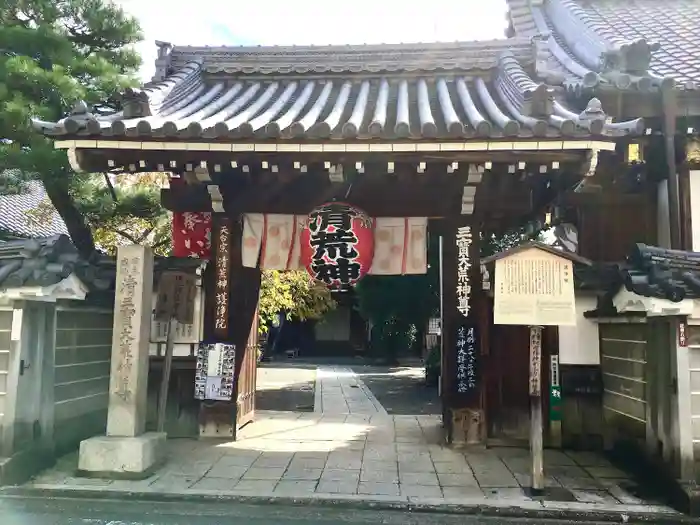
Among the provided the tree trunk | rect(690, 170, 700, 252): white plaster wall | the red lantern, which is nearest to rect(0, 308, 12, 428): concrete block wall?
the tree trunk

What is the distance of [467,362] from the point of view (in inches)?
323

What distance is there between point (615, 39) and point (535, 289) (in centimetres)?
635

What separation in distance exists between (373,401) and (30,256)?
A: 10104 mm

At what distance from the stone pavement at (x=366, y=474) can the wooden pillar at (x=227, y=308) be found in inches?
14.4

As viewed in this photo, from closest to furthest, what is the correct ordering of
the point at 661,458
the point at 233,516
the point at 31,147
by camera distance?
the point at 233,516 → the point at 661,458 → the point at 31,147

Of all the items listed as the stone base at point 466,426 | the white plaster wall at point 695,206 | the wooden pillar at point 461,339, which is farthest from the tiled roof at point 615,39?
the stone base at point 466,426

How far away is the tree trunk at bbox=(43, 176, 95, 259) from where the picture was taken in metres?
10.0

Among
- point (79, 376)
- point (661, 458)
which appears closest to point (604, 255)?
point (661, 458)

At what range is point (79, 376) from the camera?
309 inches

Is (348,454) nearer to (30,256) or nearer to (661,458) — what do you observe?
(661,458)

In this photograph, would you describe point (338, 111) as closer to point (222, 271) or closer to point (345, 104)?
point (345, 104)

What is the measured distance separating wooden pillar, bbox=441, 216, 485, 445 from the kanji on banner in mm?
3715

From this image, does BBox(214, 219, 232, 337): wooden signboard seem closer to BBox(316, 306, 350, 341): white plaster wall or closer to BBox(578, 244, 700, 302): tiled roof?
BBox(578, 244, 700, 302): tiled roof

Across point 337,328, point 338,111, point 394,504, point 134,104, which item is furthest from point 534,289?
point 337,328
